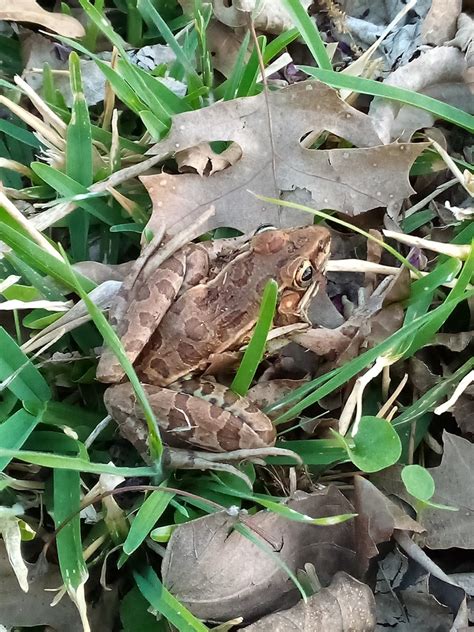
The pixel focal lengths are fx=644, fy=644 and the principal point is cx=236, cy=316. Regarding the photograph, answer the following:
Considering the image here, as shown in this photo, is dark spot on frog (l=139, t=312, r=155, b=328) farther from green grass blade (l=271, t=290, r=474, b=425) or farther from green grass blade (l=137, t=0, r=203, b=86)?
green grass blade (l=137, t=0, r=203, b=86)

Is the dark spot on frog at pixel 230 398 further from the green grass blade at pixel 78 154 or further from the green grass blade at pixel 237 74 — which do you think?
the green grass blade at pixel 237 74

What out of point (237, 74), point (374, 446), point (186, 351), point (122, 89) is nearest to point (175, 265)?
point (186, 351)

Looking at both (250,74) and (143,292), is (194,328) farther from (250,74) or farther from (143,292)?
(250,74)

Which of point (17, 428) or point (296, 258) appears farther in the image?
point (296, 258)

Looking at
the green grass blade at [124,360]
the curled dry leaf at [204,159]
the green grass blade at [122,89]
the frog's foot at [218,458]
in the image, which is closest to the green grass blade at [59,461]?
the green grass blade at [124,360]

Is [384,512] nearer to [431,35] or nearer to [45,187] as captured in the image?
[45,187]

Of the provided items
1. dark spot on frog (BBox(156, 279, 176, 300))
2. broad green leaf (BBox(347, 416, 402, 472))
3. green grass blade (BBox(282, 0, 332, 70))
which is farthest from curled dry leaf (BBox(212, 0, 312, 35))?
broad green leaf (BBox(347, 416, 402, 472))
